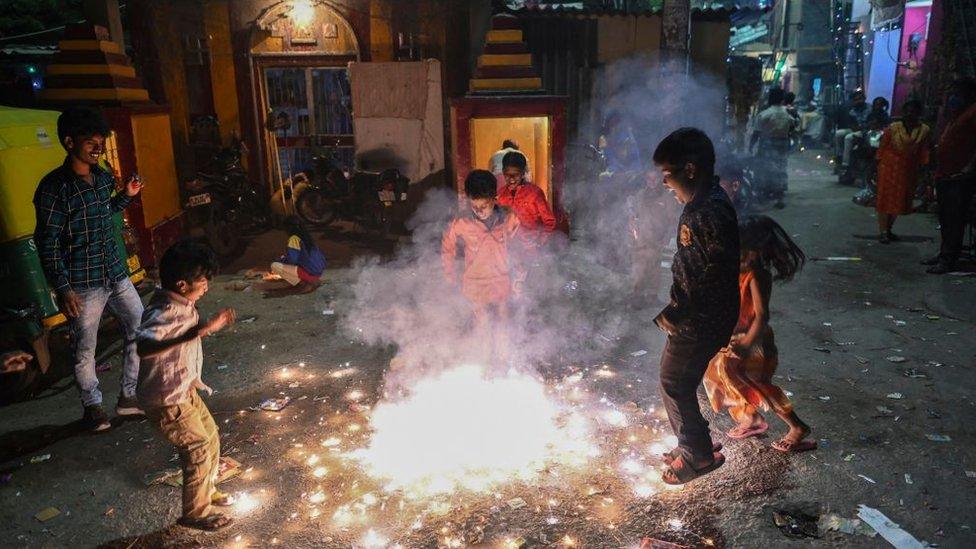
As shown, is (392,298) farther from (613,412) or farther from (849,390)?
(849,390)

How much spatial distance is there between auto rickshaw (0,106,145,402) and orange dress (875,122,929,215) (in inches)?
436

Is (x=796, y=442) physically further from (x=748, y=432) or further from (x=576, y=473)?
(x=576, y=473)

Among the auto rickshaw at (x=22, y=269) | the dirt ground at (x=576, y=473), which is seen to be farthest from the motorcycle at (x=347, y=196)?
the auto rickshaw at (x=22, y=269)

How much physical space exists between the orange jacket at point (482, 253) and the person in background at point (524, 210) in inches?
18.2

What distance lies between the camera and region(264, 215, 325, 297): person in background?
8.34m

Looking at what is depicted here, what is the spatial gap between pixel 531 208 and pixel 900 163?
23.0 ft

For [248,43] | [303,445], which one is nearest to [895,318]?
[303,445]

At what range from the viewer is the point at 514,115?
975cm

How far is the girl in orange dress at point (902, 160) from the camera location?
376 inches

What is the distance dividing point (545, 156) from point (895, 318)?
216 inches

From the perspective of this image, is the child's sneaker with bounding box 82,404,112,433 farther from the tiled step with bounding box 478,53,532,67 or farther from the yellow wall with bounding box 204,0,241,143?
the yellow wall with bounding box 204,0,241,143

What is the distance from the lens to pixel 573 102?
42.4ft

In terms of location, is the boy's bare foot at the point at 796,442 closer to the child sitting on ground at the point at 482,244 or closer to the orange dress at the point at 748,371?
the orange dress at the point at 748,371

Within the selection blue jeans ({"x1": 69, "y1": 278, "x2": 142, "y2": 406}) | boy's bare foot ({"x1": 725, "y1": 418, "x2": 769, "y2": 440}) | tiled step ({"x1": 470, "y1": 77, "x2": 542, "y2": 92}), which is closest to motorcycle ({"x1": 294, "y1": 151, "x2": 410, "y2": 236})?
tiled step ({"x1": 470, "y1": 77, "x2": 542, "y2": 92})
